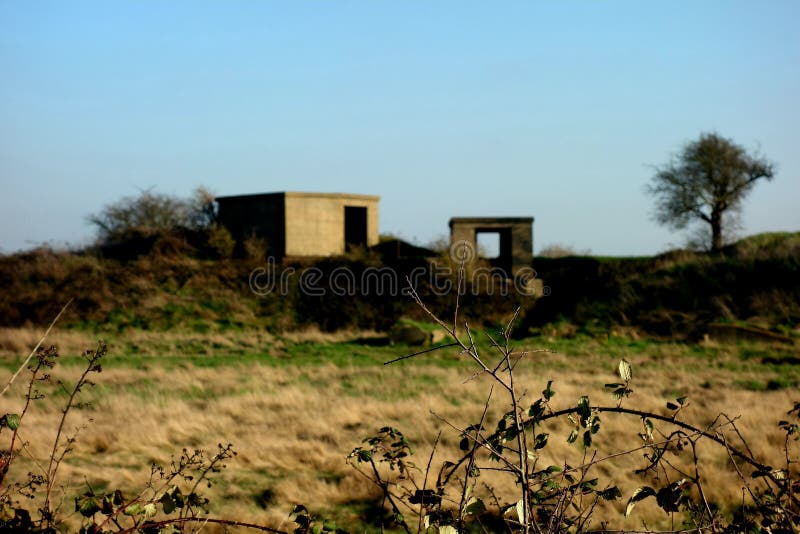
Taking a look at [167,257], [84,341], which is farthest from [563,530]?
[167,257]

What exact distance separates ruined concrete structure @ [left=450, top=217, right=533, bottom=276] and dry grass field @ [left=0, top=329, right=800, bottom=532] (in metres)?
10.9

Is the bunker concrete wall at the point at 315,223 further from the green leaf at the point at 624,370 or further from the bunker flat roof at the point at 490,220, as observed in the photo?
the green leaf at the point at 624,370

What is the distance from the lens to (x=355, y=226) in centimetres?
3694

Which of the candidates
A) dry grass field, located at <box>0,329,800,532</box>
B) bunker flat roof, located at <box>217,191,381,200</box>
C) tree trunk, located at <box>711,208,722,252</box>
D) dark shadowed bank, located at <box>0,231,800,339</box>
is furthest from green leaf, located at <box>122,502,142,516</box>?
tree trunk, located at <box>711,208,722,252</box>

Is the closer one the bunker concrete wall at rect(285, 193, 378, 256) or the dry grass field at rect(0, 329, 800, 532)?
the dry grass field at rect(0, 329, 800, 532)

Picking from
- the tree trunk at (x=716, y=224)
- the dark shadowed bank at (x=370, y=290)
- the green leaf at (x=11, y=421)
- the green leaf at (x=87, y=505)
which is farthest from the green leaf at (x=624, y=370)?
the tree trunk at (x=716, y=224)

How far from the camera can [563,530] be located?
9.41 feet

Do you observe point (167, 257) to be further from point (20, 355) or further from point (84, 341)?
point (20, 355)

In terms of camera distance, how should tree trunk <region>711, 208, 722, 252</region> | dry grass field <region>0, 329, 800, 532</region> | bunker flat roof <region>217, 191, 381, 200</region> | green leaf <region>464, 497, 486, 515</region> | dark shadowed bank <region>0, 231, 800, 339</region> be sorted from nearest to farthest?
green leaf <region>464, 497, 486, 515</region>
dry grass field <region>0, 329, 800, 532</region>
dark shadowed bank <region>0, 231, 800, 339</region>
bunker flat roof <region>217, 191, 381, 200</region>
tree trunk <region>711, 208, 722, 252</region>

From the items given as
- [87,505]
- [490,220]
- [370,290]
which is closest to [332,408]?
[87,505]

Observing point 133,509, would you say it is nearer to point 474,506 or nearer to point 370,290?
point 474,506

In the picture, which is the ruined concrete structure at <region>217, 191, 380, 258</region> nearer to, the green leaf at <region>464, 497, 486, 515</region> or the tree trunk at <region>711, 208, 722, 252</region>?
the tree trunk at <region>711, 208, 722, 252</region>

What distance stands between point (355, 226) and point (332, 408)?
25.4 m

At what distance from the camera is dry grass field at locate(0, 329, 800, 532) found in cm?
767
